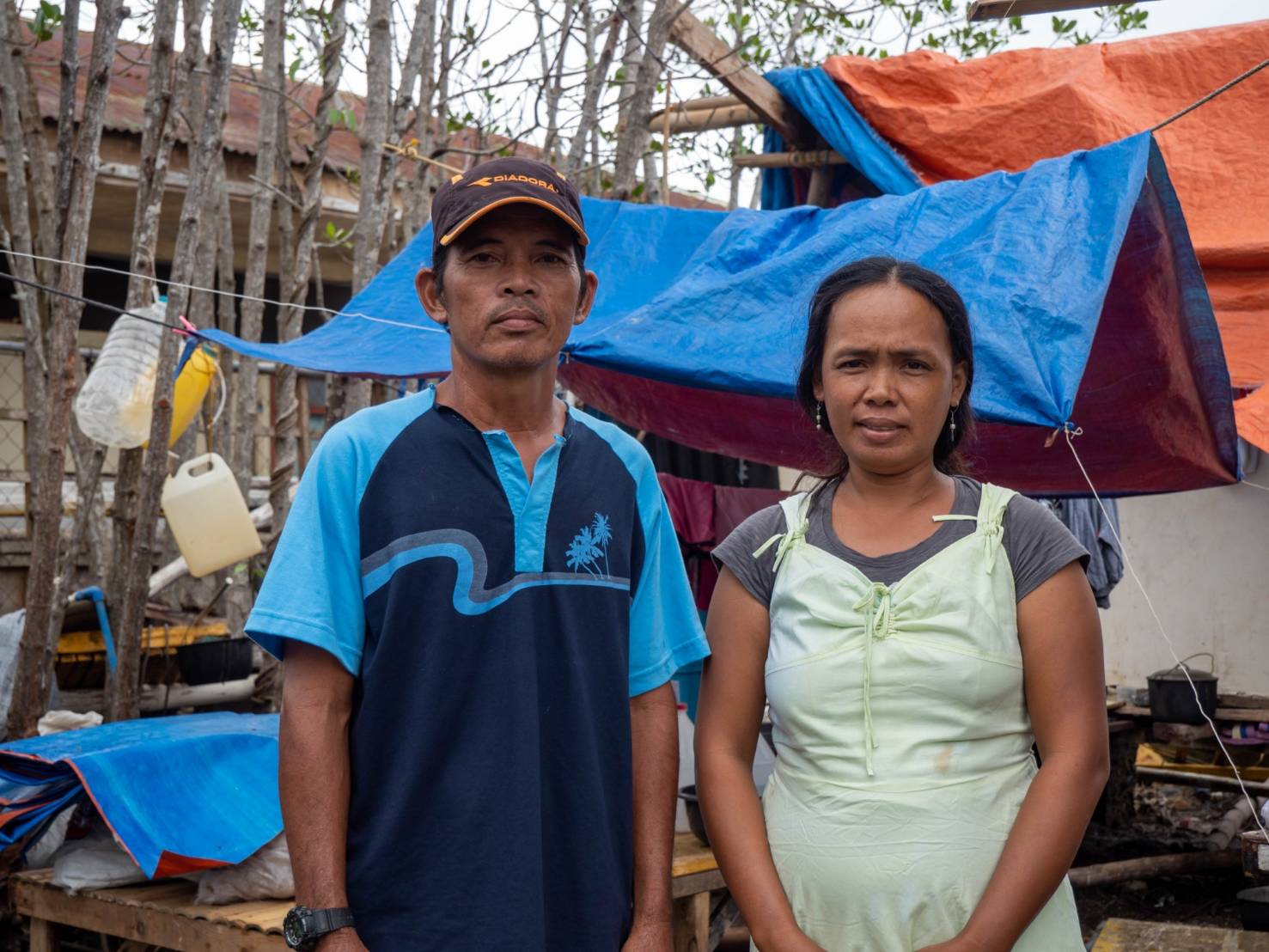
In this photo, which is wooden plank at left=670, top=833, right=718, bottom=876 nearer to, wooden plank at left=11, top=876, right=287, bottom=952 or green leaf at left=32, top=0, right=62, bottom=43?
wooden plank at left=11, top=876, right=287, bottom=952

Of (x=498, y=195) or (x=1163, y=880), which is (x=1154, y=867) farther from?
(x=498, y=195)

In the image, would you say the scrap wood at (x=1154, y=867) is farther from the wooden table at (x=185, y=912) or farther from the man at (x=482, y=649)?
the man at (x=482, y=649)

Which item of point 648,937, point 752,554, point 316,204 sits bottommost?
point 648,937

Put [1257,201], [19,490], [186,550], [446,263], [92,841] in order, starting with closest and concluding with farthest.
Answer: [446,263], [92,841], [1257,201], [186,550], [19,490]

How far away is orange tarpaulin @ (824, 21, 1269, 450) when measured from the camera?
457cm

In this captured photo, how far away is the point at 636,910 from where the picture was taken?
1.71 m

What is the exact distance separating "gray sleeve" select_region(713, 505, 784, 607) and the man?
0.12m

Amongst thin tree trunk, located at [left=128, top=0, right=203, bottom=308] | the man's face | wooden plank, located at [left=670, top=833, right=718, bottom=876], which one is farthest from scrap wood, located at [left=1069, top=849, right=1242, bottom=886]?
thin tree trunk, located at [left=128, top=0, right=203, bottom=308]

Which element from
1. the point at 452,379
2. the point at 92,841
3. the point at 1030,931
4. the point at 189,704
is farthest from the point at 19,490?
the point at 1030,931

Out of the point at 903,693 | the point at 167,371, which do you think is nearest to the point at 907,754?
the point at 903,693

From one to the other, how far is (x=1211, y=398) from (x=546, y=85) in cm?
359

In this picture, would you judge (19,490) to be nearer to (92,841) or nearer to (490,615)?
(92,841)

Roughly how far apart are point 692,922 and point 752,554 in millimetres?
2171

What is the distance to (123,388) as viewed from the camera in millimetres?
4926
